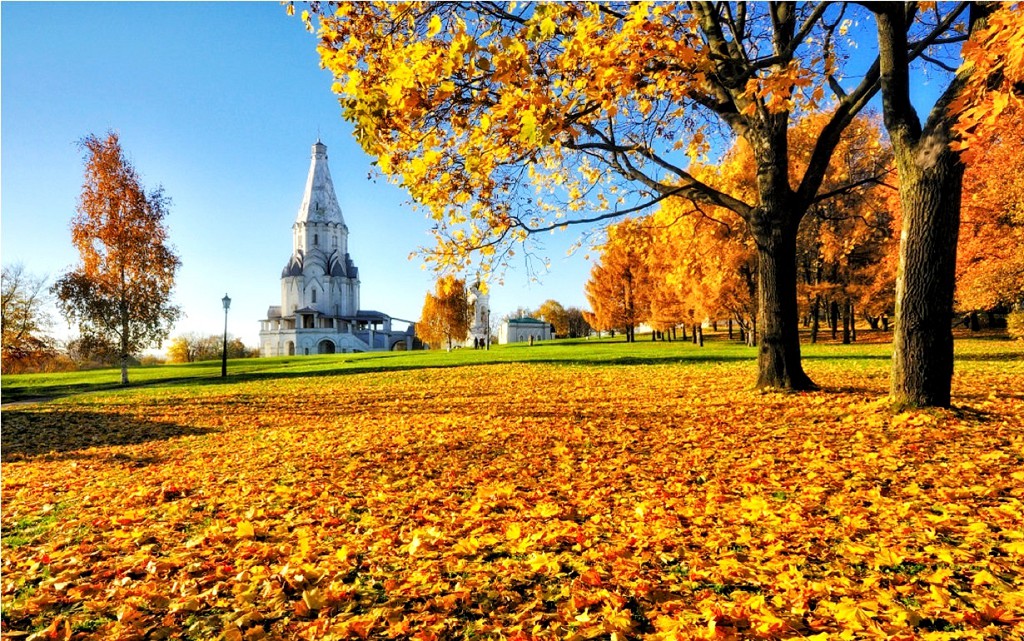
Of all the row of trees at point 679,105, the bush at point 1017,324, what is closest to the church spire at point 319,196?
the row of trees at point 679,105

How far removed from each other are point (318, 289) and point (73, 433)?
76.0m

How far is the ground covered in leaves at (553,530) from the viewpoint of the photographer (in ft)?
8.68

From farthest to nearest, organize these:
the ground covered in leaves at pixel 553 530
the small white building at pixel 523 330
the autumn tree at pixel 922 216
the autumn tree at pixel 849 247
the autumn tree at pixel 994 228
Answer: the small white building at pixel 523 330 → the autumn tree at pixel 849 247 → the autumn tree at pixel 994 228 → the autumn tree at pixel 922 216 → the ground covered in leaves at pixel 553 530

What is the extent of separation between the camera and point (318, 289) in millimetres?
83000

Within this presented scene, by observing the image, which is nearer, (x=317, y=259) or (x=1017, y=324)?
(x=1017, y=324)

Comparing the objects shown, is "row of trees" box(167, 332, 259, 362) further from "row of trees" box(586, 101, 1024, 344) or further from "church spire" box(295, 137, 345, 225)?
"row of trees" box(586, 101, 1024, 344)

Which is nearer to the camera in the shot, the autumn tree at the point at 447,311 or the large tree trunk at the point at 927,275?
the large tree trunk at the point at 927,275

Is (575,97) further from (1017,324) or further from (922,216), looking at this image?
(1017,324)

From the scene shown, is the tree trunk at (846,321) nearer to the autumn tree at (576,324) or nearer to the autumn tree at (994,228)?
the autumn tree at (994,228)

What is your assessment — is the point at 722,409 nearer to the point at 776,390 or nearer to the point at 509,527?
the point at 776,390

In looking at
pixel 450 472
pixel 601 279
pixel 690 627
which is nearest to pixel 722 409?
pixel 450 472

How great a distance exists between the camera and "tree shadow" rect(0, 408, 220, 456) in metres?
9.18

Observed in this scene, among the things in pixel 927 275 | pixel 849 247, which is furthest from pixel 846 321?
pixel 927 275

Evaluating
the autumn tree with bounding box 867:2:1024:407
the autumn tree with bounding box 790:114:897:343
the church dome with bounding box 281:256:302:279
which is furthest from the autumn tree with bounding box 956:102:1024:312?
the church dome with bounding box 281:256:302:279
